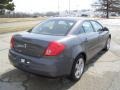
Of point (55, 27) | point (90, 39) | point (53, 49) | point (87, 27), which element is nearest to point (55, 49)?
point (53, 49)

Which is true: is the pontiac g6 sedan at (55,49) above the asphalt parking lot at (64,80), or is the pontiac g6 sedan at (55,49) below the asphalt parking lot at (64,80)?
above

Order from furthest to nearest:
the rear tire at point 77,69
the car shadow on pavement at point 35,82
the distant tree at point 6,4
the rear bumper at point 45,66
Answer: the distant tree at point 6,4 → the rear tire at point 77,69 → the car shadow on pavement at point 35,82 → the rear bumper at point 45,66

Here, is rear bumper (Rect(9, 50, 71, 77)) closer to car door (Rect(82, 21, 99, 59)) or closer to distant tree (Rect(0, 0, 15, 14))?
car door (Rect(82, 21, 99, 59))

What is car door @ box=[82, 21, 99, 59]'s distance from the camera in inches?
214

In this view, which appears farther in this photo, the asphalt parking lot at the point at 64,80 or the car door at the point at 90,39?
the car door at the point at 90,39

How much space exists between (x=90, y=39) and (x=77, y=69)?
1.08m

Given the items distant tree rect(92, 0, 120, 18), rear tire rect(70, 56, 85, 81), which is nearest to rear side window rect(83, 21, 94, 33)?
rear tire rect(70, 56, 85, 81)

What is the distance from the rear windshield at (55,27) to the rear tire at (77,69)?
2.45ft

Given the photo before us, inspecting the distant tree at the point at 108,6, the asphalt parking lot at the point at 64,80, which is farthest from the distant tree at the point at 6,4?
the asphalt parking lot at the point at 64,80

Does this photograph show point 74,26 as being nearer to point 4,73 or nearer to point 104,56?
point 4,73

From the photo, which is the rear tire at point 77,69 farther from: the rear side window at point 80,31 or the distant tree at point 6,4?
the distant tree at point 6,4

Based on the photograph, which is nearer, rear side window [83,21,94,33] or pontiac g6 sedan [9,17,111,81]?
pontiac g6 sedan [9,17,111,81]

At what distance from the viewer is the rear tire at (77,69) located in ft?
15.4

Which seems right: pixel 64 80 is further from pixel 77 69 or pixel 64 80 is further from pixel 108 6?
pixel 108 6
